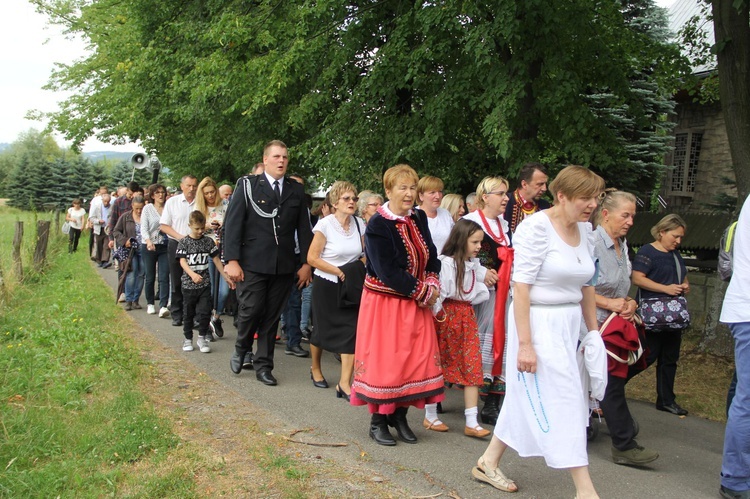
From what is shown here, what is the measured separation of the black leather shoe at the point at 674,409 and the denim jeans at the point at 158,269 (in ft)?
23.1

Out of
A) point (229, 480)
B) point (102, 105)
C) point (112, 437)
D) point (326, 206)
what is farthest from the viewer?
point (102, 105)

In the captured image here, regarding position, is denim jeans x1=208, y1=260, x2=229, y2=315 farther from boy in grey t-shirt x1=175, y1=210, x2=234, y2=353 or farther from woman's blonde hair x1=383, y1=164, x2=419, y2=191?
woman's blonde hair x1=383, y1=164, x2=419, y2=191

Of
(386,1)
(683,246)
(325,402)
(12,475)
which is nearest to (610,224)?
(325,402)

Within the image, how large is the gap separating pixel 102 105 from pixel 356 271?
21046mm

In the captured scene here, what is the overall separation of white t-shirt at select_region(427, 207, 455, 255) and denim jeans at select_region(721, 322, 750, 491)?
2.80 metres

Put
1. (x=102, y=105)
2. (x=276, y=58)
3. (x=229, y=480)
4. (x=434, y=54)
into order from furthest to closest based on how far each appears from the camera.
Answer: (x=102, y=105)
(x=276, y=58)
(x=434, y=54)
(x=229, y=480)

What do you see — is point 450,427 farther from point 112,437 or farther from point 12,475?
point 12,475

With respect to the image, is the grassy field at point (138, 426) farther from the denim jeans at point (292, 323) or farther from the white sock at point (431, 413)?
the denim jeans at point (292, 323)

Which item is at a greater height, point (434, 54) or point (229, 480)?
point (434, 54)

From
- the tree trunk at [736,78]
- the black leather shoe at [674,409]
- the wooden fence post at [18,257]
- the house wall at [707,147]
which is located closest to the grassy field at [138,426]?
the black leather shoe at [674,409]

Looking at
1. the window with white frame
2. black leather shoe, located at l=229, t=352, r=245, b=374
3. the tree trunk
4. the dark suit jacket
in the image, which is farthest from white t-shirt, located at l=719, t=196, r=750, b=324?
the window with white frame

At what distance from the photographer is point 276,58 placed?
12.2 metres

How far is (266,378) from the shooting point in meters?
7.14

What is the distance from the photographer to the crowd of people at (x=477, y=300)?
421 cm
